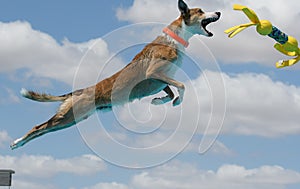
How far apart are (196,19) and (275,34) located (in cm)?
449

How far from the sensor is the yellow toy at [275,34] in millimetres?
10688

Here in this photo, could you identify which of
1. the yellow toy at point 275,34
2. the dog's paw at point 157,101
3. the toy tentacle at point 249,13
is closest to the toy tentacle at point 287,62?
the yellow toy at point 275,34

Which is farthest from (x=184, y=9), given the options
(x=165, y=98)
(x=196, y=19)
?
(x=165, y=98)

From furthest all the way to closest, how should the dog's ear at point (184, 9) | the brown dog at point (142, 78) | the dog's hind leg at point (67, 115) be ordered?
the dog's hind leg at point (67, 115) → the dog's ear at point (184, 9) → the brown dog at point (142, 78)

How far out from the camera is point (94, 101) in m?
16.0

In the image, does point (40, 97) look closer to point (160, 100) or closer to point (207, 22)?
point (160, 100)

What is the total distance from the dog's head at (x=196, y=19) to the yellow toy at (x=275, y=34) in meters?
3.92

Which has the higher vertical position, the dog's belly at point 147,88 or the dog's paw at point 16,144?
the dog's belly at point 147,88

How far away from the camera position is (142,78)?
15.7m

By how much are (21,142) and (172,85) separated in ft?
12.2

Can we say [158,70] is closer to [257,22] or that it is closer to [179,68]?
[179,68]

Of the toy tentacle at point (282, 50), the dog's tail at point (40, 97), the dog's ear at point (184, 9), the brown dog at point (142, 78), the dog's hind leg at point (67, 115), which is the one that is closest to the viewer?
the toy tentacle at point (282, 50)

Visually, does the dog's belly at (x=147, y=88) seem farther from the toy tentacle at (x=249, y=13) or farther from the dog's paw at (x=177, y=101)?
the toy tentacle at (x=249, y=13)

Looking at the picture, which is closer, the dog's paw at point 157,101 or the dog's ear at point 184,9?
the dog's paw at point 157,101
